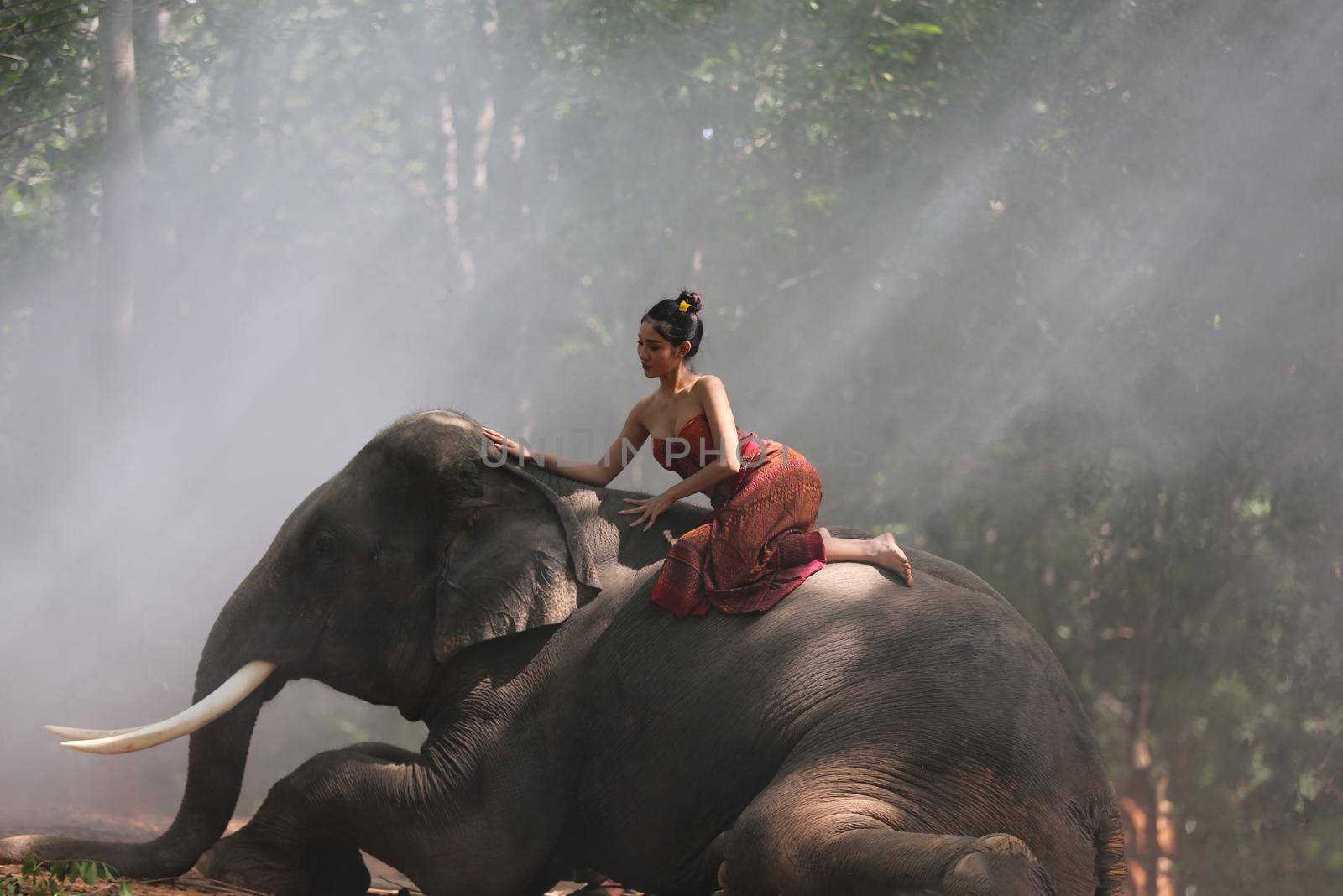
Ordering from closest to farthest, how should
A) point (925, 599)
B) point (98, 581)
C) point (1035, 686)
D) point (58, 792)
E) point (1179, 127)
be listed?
1. point (1035, 686)
2. point (925, 599)
3. point (1179, 127)
4. point (58, 792)
5. point (98, 581)

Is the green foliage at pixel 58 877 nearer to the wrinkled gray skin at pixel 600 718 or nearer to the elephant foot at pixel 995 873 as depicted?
the wrinkled gray skin at pixel 600 718

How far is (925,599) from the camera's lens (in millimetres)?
3580

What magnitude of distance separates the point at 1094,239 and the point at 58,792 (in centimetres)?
940

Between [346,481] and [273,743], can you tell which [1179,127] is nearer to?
[346,481]

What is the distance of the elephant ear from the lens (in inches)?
155

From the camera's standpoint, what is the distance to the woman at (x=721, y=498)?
12.1 feet

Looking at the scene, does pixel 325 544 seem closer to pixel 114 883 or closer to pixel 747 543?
pixel 114 883

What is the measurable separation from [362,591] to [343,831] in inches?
29.3

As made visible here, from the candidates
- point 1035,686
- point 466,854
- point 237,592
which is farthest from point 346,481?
point 1035,686

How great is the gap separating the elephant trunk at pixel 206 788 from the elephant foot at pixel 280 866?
0.32 feet

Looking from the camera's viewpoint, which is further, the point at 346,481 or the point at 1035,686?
the point at 346,481

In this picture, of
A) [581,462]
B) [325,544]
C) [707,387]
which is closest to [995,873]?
[707,387]

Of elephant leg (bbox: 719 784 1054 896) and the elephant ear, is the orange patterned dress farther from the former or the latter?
elephant leg (bbox: 719 784 1054 896)

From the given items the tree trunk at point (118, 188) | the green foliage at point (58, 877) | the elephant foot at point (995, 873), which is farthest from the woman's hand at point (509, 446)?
the tree trunk at point (118, 188)
